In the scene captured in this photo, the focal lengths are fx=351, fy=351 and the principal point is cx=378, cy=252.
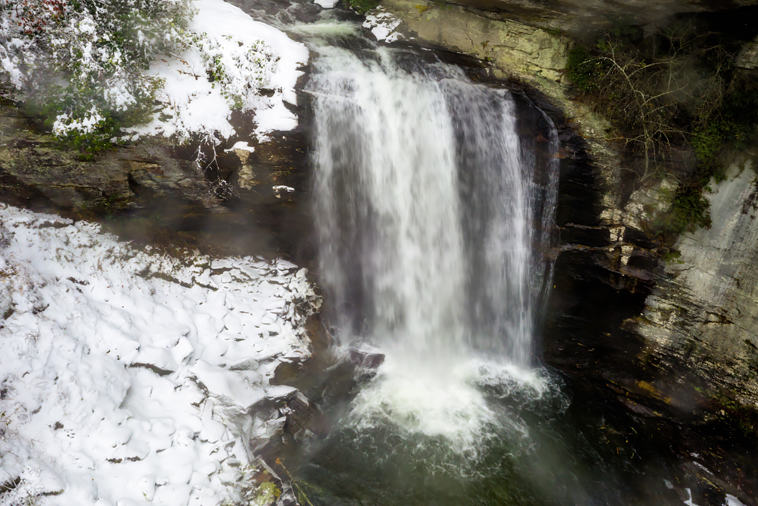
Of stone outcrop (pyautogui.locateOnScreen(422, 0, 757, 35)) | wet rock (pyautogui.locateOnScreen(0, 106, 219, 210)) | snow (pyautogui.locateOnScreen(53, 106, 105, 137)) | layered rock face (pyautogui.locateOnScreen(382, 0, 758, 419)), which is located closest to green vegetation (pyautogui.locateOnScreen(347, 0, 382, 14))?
layered rock face (pyautogui.locateOnScreen(382, 0, 758, 419))

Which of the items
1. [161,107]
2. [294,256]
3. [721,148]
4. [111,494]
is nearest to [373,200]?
[294,256]

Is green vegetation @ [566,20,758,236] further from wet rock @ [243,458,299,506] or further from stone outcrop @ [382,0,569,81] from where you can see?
wet rock @ [243,458,299,506]

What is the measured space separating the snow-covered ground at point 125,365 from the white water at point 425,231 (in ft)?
6.59

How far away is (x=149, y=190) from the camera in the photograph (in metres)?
7.00

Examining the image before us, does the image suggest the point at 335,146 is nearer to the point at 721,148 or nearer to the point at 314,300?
the point at 314,300

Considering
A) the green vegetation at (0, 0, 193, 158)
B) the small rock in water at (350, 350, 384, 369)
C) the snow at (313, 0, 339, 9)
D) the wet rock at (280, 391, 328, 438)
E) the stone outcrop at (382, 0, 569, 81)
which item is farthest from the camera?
the snow at (313, 0, 339, 9)

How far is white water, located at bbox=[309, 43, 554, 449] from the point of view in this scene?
7414mm

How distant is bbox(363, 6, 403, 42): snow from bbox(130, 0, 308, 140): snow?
8.02 feet

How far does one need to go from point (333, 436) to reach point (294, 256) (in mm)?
3935

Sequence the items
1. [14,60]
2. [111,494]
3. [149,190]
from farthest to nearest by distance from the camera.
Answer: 1. [149,190]
2. [14,60]
3. [111,494]

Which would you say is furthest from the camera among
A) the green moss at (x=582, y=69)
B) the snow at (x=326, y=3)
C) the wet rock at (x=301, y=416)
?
the snow at (x=326, y=3)

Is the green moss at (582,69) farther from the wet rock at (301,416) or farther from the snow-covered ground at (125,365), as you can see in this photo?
the wet rock at (301,416)

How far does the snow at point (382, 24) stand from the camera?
8.78m

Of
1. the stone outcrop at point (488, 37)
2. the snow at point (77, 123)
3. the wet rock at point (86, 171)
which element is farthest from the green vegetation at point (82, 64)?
the stone outcrop at point (488, 37)
